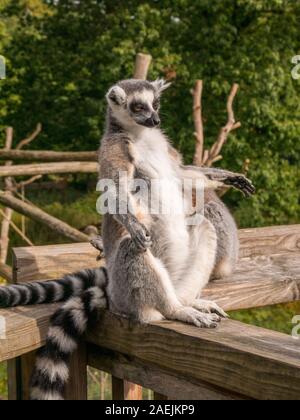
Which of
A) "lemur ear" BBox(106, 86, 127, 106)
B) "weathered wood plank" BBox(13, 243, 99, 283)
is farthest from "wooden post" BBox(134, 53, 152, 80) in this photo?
"weathered wood plank" BBox(13, 243, 99, 283)

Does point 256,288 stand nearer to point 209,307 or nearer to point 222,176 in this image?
point 209,307

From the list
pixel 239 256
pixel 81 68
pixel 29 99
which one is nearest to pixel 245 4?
pixel 81 68

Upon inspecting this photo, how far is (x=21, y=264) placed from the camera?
2768 mm

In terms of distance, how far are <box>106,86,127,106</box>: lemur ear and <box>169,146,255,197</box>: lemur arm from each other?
0.30 m

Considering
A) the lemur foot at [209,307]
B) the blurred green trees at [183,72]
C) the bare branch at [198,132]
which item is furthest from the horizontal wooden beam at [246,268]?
the blurred green trees at [183,72]

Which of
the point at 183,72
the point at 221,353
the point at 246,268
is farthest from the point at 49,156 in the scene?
the point at 183,72

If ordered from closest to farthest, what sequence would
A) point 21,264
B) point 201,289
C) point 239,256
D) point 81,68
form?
1. point 201,289
2. point 21,264
3. point 239,256
4. point 81,68

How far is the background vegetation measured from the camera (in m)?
13.4

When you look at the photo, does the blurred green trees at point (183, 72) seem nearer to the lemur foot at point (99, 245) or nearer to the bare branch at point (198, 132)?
the bare branch at point (198, 132)

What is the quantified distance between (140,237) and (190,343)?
1.66 feet

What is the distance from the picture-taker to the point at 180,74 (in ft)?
44.2

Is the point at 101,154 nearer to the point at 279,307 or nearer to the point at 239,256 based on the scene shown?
the point at 239,256

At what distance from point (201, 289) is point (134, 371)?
0.48 meters

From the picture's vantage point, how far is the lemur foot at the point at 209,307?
227 centimetres
